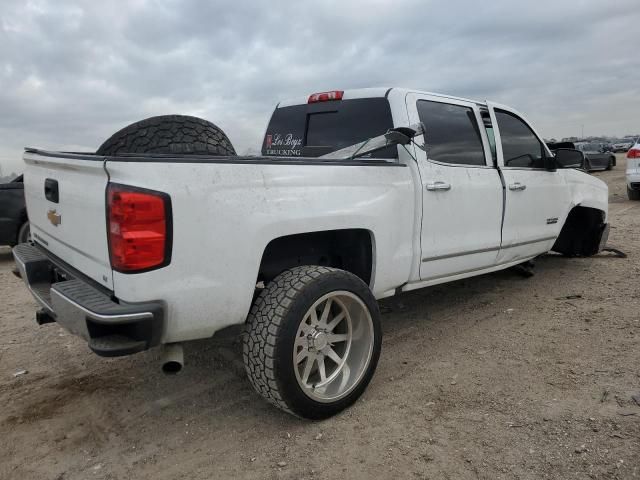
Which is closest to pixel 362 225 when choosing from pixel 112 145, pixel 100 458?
pixel 112 145

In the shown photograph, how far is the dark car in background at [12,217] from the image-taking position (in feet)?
23.4

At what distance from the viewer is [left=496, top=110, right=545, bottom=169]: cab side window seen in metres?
4.47

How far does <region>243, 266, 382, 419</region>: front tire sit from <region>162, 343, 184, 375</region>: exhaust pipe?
1.13ft

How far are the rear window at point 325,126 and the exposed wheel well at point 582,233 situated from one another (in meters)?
3.21

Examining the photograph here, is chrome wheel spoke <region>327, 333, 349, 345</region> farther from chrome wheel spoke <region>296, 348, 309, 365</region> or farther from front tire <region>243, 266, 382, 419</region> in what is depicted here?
chrome wheel spoke <region>296, 348, 309, 365</region>

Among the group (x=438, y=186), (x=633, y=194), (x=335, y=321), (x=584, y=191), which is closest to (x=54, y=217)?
(x=335, y=321)

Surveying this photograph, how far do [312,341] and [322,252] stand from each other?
0.68 m

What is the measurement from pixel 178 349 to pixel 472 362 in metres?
2.09

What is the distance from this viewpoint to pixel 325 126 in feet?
13.6

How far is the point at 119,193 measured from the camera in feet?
7.31

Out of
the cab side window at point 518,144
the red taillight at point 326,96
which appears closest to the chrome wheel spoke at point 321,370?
the red taillight at point 326,96

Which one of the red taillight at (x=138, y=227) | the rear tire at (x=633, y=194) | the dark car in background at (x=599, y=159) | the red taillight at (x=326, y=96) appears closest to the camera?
the red taillight at (x=138, y=227)

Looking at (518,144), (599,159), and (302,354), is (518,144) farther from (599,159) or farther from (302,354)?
(599,159)

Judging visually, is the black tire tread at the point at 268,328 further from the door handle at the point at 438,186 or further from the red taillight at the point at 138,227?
the door handle at the point at 438,186
